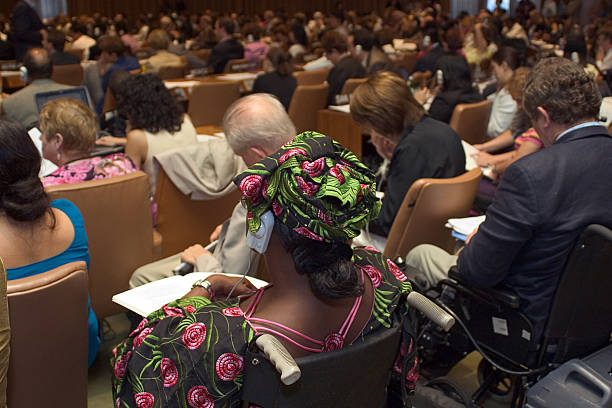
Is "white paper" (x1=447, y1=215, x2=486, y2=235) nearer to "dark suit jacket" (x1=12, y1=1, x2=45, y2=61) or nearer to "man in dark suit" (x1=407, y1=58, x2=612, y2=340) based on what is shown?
"man in dark suit" (x1=407, y1=58, x2=612, y2=340)

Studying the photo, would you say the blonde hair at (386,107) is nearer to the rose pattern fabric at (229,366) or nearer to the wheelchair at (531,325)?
the wheelchair at (531,325)

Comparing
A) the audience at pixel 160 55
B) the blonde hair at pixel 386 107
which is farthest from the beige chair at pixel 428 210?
the audience at pixel 160 55

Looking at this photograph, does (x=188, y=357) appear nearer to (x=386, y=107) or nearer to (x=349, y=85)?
(x=386, y=107)

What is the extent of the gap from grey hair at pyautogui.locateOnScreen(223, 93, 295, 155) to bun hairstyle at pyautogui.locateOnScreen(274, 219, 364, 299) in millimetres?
1059

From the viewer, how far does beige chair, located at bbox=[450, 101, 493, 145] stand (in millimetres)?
3943

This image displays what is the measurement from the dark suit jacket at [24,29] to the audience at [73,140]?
255 inches

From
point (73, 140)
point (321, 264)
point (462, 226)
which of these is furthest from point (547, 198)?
point (73, 140)

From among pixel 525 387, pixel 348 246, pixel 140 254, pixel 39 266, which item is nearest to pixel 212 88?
pixel 140 254

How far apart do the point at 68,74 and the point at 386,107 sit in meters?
4.73

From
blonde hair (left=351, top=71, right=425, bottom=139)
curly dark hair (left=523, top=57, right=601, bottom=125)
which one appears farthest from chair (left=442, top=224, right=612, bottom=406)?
blonde hair (left=351, top=71, right=425, bottom=139)

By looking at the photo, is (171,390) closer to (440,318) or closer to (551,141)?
(440,318)

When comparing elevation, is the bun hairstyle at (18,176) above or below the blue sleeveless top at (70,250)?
above

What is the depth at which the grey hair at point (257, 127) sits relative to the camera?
7.01ft

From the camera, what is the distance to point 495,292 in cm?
194
